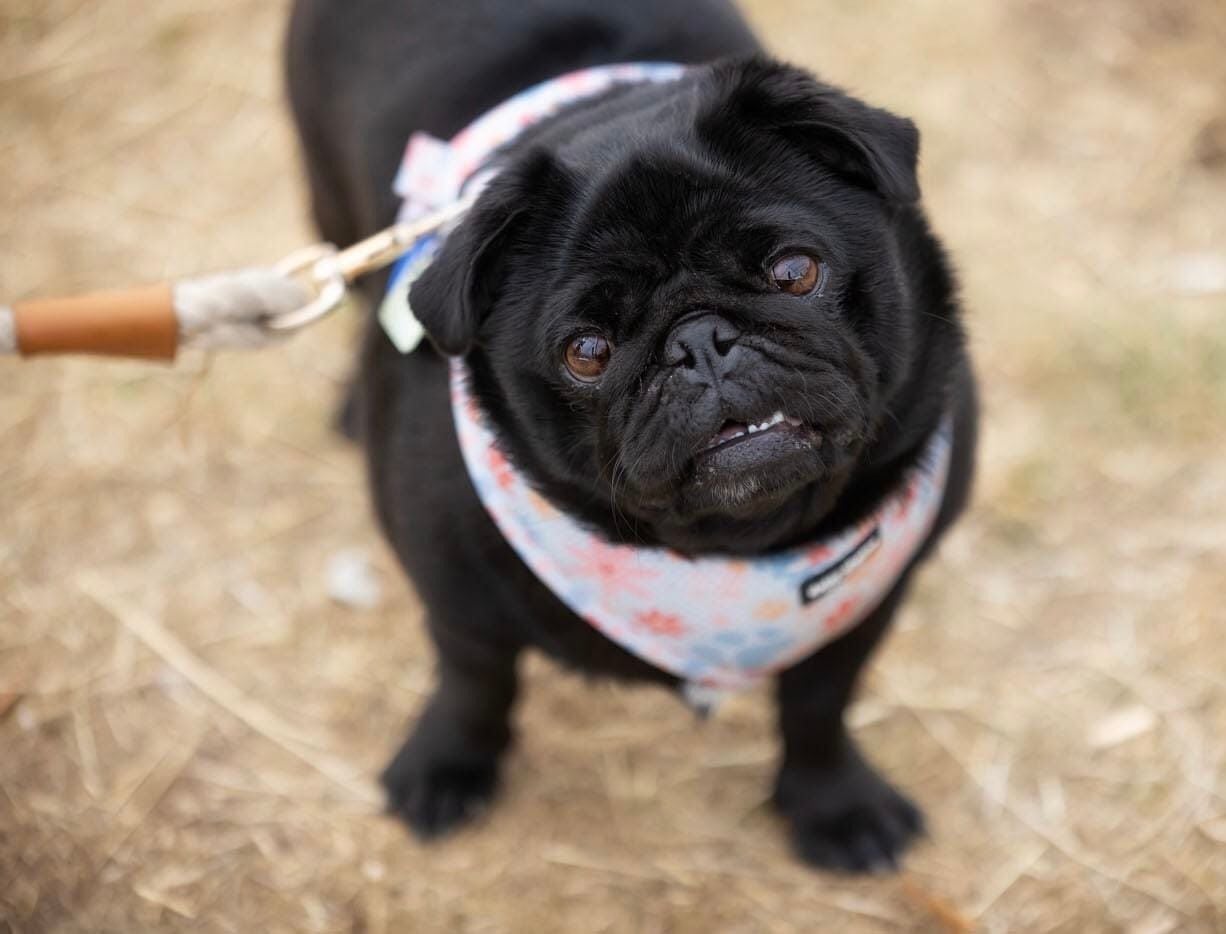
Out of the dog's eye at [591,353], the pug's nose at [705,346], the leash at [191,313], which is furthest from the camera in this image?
the leash at [191,313]

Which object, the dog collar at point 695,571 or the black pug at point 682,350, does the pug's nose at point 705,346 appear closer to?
the black pug at point 682,350

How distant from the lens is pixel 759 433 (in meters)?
1.98

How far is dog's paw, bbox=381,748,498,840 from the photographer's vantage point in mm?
3041

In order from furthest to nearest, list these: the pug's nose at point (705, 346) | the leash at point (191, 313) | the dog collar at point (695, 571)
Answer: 1. the leash at point (191, 313)
2. the dog collar at point (695, 571)
3. the pug's nose at point (705, 346)

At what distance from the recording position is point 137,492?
12.5 ft

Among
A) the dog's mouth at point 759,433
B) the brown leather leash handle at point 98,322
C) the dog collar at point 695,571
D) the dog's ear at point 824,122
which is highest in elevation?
the dog's ear at point 824,122

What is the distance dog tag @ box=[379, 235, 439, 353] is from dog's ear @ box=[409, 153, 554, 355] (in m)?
0.20

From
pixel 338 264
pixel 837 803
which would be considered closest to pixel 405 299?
pixel 338 264

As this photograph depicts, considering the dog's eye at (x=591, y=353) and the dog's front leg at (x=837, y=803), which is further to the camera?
the dog's front leg at (x=837, y=803)

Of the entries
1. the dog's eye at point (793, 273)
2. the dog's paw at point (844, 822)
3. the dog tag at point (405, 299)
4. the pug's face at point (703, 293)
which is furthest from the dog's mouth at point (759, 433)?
the dog's paw at point (844, 822)

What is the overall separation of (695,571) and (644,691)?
3.60ft

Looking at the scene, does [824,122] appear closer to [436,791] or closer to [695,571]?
[695,571]

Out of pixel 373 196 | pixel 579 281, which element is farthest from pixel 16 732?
pixel 579 281

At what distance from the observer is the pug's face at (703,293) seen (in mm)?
1967
